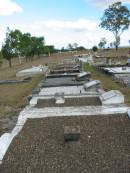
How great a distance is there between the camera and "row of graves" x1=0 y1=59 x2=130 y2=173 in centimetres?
521

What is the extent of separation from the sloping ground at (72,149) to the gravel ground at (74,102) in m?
2.08

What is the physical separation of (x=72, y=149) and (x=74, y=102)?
4.46m

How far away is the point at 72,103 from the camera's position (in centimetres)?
1020

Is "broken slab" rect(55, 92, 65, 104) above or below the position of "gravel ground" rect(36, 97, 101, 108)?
above

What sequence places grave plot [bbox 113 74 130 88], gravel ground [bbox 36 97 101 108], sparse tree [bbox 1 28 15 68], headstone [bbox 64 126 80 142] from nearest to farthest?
headstone [bbox 64 126 80 142]
gravel ground [bbox 36 97 101 108]
grave plot [bbox 113 74 130 88]
sparse tree [bbox 1 28 15 68]

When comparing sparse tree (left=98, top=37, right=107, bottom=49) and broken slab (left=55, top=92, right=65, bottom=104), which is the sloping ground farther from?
sparse tree (left=98, top=37, right=107, bottom=49)

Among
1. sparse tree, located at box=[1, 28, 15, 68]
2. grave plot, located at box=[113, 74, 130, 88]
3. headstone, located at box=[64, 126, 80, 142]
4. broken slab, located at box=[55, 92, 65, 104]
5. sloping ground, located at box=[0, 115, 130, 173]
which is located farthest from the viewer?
sparse tree, located at box=[1, 28, 15, 68]

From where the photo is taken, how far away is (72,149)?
592 centimetres

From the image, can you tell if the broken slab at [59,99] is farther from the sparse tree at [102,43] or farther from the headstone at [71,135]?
the sparse tree at [102,43]

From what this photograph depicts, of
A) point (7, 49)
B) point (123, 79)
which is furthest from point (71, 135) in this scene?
point (7, 49)

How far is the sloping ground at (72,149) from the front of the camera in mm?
5117

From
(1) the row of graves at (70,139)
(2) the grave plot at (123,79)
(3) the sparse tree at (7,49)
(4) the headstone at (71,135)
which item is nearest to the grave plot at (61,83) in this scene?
(2) the grave plot at (123,79)

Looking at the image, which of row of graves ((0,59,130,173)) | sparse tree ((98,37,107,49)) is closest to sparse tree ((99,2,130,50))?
sparse tree ((98,37,107,49))

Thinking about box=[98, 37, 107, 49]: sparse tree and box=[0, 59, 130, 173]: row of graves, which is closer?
box=[0, 59, 130, 173]: row of graves
